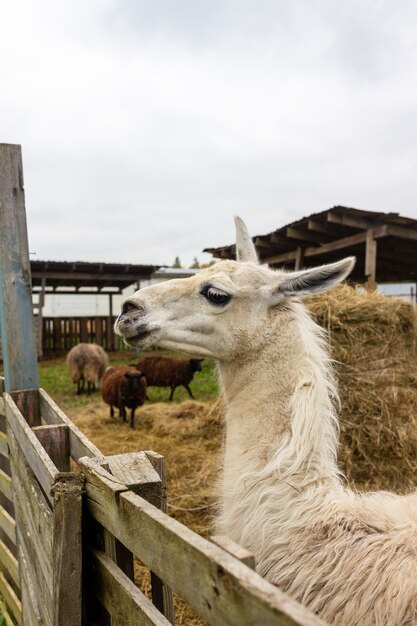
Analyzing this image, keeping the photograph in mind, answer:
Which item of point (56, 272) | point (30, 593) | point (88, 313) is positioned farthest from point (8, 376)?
point (88, 313)

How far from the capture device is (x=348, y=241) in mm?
8383

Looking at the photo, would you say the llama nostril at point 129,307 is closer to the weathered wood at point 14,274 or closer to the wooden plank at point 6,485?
the weathered wood at point 14,274

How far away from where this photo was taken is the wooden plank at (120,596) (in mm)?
1035

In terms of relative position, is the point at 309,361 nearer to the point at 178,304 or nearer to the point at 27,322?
the point at 178,304

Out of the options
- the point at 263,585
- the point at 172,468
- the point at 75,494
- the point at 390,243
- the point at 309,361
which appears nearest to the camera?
the point at 263,585

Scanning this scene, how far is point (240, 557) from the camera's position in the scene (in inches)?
31.8

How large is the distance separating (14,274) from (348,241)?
6.74 metres

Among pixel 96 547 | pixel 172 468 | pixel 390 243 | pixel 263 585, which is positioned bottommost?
pixel 172 468

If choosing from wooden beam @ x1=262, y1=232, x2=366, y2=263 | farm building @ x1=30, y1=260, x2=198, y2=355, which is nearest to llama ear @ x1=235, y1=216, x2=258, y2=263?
wooden beam @ x1=262, y1=232, x2=366, y2=263

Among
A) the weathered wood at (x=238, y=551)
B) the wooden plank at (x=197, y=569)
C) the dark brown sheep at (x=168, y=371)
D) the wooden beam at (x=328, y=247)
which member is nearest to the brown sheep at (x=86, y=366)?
the dark brown sheep at (x=168, y=371)

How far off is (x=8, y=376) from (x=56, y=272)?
1646 cm

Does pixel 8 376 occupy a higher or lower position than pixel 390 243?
lower

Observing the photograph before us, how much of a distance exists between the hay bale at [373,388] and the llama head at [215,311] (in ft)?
8.00

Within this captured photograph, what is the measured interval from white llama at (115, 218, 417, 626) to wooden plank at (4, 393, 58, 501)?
2.24ft
